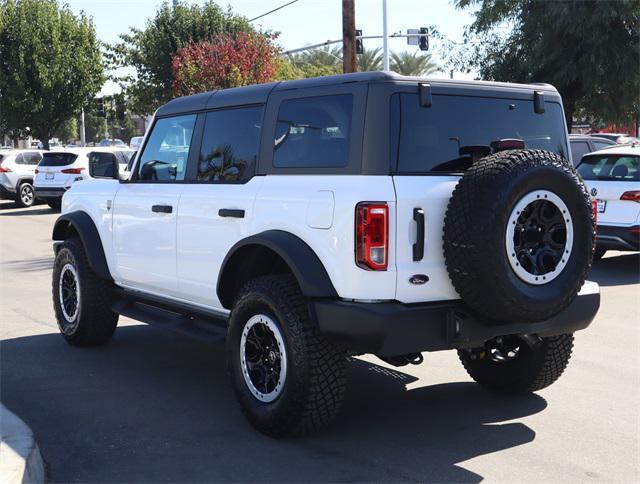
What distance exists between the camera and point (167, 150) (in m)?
6.48

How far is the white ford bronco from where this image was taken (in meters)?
4.46

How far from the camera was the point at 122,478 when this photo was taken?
4.40m

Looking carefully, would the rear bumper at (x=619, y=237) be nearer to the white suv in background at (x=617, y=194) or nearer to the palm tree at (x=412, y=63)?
the white suv in background at (x=617, y=194)

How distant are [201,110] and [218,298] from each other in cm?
140

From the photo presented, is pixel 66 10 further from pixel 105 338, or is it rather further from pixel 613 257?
pixel 105 338

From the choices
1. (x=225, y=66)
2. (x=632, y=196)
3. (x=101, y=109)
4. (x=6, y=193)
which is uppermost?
(x=225, y=66)

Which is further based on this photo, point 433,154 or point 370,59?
point 370,59

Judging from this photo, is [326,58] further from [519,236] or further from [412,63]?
[519,236]

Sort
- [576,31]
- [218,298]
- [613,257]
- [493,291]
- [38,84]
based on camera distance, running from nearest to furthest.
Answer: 1. [493,291]
2. [218,298]
3. [613,257]
4. [576,31]
5. [38,84]

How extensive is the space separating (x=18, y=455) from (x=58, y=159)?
1975cm

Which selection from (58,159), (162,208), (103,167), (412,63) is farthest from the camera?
(412,63)

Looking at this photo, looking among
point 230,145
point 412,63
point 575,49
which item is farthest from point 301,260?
point 412,63

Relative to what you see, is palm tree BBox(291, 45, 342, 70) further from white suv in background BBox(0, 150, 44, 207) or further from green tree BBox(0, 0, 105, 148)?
white suv in background BBox(0, 150, 44, 207)

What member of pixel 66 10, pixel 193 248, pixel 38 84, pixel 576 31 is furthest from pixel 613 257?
pixel 66 10
